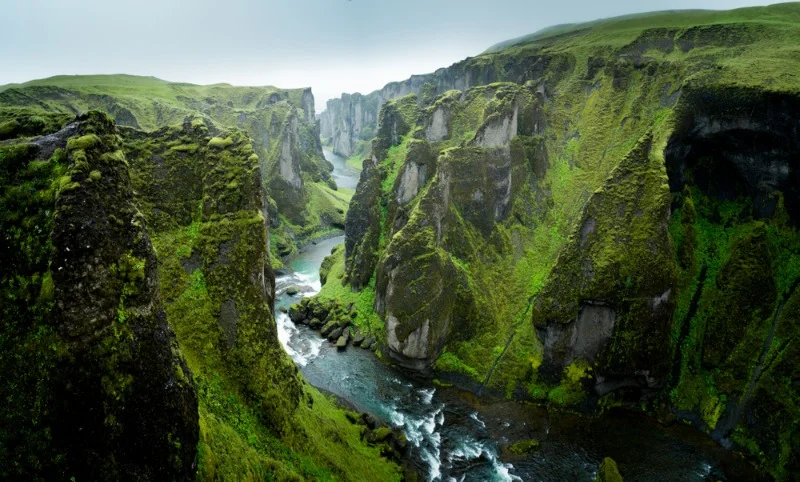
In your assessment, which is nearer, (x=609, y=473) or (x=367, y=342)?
(x=609, y=473)

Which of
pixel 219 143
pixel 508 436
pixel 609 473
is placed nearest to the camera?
pixel 219 143

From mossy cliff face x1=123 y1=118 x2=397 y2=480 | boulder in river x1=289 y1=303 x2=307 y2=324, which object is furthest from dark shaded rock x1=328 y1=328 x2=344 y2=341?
mossy cliff face x1=123 y1=118 x2=397 y2=480

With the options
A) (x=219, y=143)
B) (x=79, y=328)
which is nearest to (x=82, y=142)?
(x=79, y=328)

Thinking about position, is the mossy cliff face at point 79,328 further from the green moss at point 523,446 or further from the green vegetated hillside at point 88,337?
the green moss at point 523,446

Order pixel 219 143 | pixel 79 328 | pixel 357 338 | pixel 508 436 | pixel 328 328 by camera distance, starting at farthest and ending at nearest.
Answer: pixel 328 328 < pixel 357 338 < pixel 508 436 < pixel 219 143 < pixel 79 328

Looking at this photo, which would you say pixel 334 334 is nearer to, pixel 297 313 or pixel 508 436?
pixel 297 313

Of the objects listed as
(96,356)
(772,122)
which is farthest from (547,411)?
(96,356)
